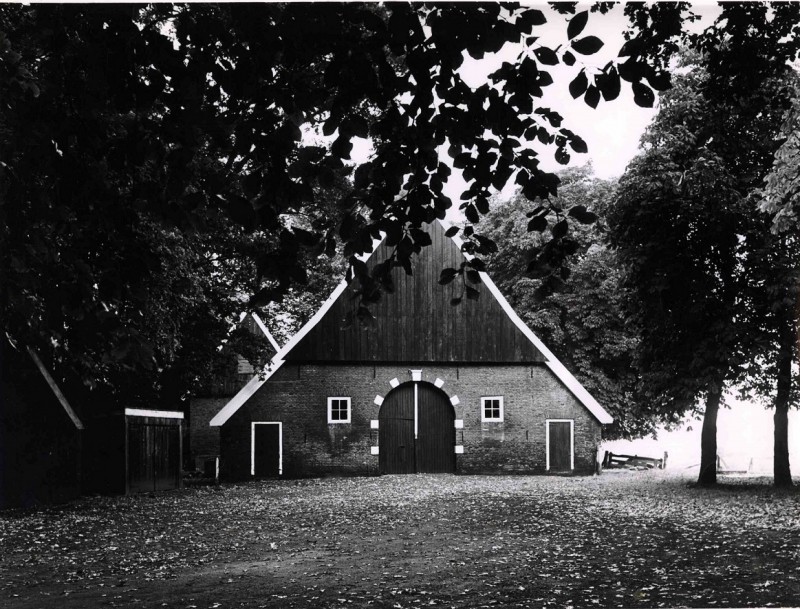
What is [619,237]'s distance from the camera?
76.0 ft

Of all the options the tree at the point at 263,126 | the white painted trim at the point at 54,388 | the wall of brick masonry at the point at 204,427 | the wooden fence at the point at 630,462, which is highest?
the tree at the point at 263,126

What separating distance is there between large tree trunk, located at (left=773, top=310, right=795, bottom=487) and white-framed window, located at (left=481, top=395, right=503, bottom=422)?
9.70m

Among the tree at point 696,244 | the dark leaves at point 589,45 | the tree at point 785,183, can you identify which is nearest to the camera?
Answer: the dark leaves at point 589,45

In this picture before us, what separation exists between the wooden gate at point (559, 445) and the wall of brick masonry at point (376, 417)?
0.21 metres

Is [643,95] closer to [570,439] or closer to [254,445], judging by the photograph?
[254,445]

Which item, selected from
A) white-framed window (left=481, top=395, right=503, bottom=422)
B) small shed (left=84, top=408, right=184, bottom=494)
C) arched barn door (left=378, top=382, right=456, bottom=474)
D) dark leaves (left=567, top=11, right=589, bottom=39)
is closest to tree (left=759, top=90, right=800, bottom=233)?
white-framed window (left=481, top=395, right=503, bottom=422)

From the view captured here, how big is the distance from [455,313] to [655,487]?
9986mm

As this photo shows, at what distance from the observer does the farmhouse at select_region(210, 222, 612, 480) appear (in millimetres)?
29688

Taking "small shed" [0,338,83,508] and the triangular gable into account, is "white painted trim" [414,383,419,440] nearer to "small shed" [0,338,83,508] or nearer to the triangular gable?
the triangular gable

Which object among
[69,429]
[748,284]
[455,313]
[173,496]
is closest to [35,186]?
[69,429]

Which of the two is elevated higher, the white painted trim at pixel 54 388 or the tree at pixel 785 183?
the tree at pixel 785 183

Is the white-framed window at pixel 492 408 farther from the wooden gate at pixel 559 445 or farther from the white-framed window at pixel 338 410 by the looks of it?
the white-framed window at pixel 338 410

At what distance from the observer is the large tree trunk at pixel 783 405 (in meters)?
21.8

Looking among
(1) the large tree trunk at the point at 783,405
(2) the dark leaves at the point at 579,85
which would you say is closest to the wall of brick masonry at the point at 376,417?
(1) the large tree trunk at the point at 783,405
